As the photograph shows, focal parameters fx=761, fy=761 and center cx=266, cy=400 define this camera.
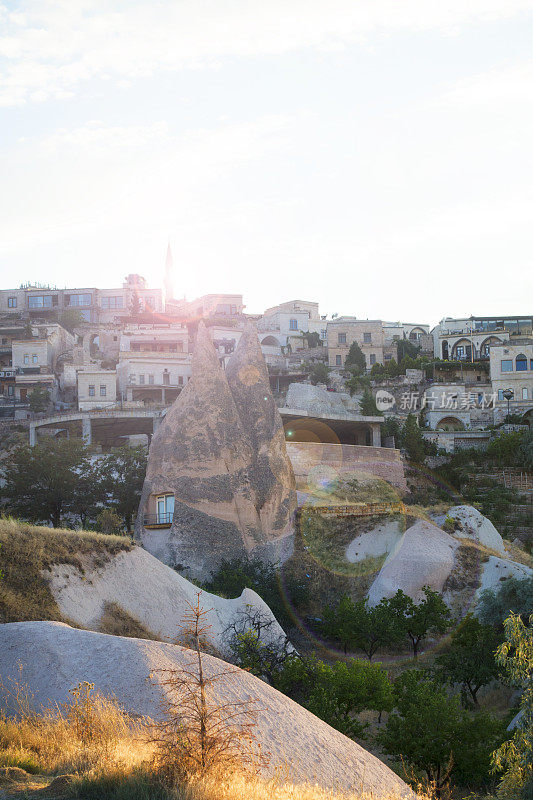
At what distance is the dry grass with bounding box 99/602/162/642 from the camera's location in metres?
18.3

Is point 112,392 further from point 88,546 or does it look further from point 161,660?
point 161,660

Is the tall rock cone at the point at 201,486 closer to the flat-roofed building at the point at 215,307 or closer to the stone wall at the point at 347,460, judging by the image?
the stone wall at the point at 347,460

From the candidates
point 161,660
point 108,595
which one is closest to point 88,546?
point 108,595

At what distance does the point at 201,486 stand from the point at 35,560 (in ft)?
39.9

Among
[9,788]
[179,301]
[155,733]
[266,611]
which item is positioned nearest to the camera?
[9,788]

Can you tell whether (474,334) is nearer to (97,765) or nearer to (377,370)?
(377,370)

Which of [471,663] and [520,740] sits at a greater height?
[520,740]

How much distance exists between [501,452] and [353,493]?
14.4m

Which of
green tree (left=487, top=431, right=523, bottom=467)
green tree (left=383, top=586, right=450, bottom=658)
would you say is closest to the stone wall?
green tree (left=487, top=431, right=523, bottom=467)

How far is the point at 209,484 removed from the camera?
98.5 ft

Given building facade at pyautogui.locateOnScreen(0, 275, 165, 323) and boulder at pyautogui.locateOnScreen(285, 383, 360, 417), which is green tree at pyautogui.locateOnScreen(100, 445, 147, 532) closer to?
boulder at pyautogui.locateOnScreen(285, 383, 360, 417)

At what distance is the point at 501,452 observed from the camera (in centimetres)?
4866

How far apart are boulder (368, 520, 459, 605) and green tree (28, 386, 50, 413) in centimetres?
3238

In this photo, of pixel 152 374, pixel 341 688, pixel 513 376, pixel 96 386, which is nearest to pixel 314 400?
pixel 152 374
